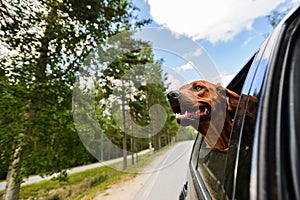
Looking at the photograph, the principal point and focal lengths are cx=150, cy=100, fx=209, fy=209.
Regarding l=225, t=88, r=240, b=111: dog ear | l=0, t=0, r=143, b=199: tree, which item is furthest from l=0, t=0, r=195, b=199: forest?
l=225, t=88, r=240, b=111: dog ear

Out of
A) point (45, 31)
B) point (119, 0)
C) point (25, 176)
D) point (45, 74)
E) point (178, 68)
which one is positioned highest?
point (119, 0)

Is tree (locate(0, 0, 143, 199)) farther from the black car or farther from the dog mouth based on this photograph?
the black car

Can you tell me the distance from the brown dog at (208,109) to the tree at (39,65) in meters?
3.77

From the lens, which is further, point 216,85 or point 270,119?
point 216,85

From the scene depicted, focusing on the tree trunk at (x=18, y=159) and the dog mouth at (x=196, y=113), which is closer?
the dog mouth at (x=196, y=113)

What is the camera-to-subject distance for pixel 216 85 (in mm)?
1892

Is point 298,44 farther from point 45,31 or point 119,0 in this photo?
point 119,0

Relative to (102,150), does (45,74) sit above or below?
above

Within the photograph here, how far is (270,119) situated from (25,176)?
199 inches

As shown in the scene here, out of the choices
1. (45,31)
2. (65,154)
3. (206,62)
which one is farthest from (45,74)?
(206,62)

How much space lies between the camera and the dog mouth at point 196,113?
1.81 metres

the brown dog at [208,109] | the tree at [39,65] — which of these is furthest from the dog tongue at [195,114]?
the tree at [39,65]

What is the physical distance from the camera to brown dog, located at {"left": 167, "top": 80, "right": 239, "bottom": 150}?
63.0 inches

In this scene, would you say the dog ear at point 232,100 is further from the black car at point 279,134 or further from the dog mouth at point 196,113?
the black car at point 279,134
